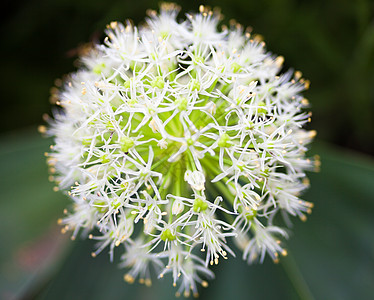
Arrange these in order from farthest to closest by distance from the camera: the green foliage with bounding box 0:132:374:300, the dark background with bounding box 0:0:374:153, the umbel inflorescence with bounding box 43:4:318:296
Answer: the dark background with bounding box 0:0:374:153
the green foliage with bounding box 0:132:374:300
the umbel inflorescence with bounding box 43:4:318:296

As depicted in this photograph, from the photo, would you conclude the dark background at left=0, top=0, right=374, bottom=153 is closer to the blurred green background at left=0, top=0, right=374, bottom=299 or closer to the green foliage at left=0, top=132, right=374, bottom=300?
the blurred green background at left=0, top=0, right=374, bottom=299

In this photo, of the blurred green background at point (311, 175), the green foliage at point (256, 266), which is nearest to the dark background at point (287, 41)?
the blurred green background at point (311, 175)

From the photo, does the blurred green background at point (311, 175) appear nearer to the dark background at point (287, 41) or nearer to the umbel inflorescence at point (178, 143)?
the dark background at point (287, 41)

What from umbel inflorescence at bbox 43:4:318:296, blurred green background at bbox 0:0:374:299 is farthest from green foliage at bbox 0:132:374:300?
umbel inflorescence at bbox 43:4:318:296

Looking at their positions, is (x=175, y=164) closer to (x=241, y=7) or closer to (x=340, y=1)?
(x=241, y=7)

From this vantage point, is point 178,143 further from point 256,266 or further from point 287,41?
point 287,41

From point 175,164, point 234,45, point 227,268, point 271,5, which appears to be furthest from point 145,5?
point 227,268
